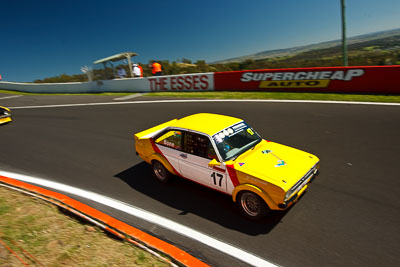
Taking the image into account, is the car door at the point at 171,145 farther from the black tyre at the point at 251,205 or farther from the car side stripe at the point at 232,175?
the black tyre at the point at 251,205

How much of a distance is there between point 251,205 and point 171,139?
2.18m

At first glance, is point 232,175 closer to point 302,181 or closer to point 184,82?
point 302,181

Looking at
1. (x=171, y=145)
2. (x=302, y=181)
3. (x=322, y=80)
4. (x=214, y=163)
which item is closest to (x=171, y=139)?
(x=171, y=145)

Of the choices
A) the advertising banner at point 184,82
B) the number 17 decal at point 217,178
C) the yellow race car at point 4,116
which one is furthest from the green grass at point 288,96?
the number 17 decal at point 217,178

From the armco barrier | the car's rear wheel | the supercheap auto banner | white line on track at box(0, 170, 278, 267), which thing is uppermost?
the armco barrier

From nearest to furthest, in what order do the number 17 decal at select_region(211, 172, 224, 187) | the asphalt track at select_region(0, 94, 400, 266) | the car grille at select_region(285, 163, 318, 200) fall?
1. the asphalt track at select_region(0, 94, 400, 266)
2. the car grille at select_region(285, 163, 318, 200)
3. the number 17 decal at select_region(211, 172, 224, 187)

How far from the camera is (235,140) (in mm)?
5133

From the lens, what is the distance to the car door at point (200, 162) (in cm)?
477

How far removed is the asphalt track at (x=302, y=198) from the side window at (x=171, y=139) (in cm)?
103

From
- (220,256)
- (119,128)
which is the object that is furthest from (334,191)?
(119,128)

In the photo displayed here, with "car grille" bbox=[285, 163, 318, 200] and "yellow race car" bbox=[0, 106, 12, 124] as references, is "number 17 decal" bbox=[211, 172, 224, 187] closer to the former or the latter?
"car grille" bbox=[285, 163, 318, 200]

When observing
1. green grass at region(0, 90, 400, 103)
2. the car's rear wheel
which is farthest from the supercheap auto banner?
the car's rear wheel

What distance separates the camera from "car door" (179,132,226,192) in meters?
4.77

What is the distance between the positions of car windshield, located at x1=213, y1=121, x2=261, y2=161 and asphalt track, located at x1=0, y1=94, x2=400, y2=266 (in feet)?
3.51
